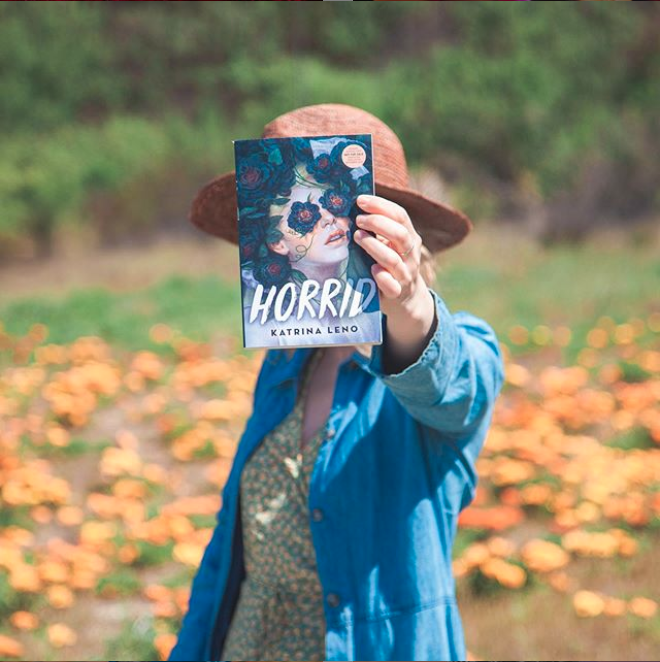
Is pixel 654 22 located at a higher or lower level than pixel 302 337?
higher

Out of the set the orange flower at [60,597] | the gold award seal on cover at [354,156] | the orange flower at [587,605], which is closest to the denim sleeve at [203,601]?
the gold award seal on cover at [354,156]

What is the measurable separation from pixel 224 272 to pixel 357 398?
8.08 m

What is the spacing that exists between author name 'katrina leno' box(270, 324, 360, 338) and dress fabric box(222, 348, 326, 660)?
1.72 ft

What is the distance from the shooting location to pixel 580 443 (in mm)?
4055

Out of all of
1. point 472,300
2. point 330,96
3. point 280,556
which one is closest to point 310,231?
point 280,556

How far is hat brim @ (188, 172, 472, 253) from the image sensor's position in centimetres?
163

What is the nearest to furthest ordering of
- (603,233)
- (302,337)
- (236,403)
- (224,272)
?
(302,337), (236,403), (224,272), (603,233)

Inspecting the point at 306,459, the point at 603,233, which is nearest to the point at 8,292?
the point at 603,233

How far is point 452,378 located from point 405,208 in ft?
1.33

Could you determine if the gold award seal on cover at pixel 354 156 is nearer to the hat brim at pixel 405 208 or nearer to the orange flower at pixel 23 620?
the hat brim at pixel 405 208

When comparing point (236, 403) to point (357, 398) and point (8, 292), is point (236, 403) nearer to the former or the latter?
point (357, 398)

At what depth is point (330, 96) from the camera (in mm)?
11773

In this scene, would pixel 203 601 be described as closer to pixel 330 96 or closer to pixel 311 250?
pixel 311 250

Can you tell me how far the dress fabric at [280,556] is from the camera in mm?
1723
